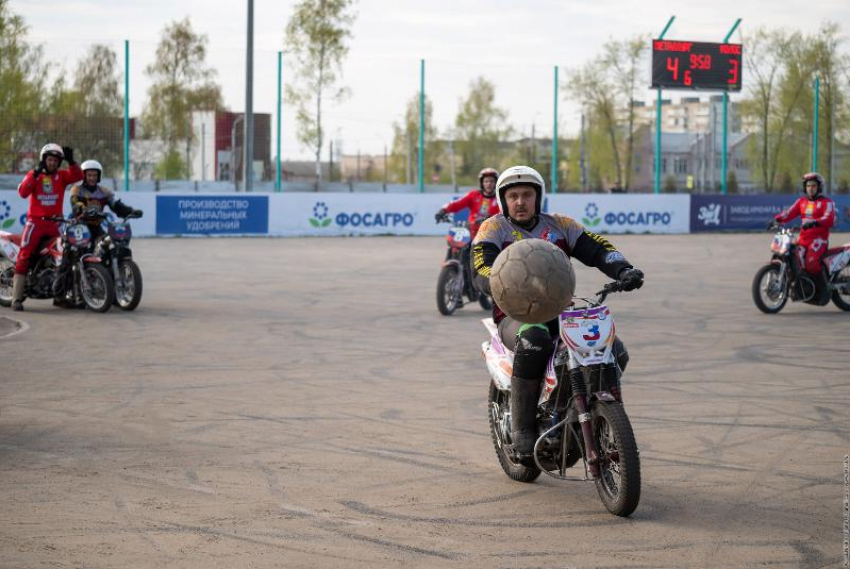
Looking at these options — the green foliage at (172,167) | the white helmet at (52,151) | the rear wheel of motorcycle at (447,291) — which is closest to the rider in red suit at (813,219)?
the rear wheel of motorcycle at (447,291)

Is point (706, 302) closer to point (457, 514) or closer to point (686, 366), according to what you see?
point (686, 366)

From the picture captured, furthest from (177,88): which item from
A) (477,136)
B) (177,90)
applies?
(477,136)

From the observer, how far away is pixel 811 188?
15602 mm

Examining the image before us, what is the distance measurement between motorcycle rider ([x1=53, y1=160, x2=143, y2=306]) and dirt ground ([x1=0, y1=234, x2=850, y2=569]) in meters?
0.37

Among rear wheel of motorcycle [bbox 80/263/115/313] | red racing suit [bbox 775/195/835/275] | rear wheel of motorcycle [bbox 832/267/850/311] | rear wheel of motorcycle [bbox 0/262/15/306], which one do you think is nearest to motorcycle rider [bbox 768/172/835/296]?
red racing suit [bbox 775/195/835/275]

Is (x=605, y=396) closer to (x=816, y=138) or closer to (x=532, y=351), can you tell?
(x=532, y=351)

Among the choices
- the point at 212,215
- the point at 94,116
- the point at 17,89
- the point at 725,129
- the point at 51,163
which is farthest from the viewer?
the point at 725,129

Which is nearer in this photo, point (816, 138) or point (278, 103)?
point (278, 103)

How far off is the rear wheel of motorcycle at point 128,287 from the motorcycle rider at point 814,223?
7772 mm

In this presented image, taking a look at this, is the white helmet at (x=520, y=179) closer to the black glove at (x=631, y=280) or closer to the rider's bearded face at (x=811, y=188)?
the black glove at (x=631, y=280)

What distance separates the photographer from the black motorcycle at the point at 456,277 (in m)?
14.9

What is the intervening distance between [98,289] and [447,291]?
4084mm

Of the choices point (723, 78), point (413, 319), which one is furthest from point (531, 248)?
point (723, 78)

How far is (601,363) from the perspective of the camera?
554 cm
